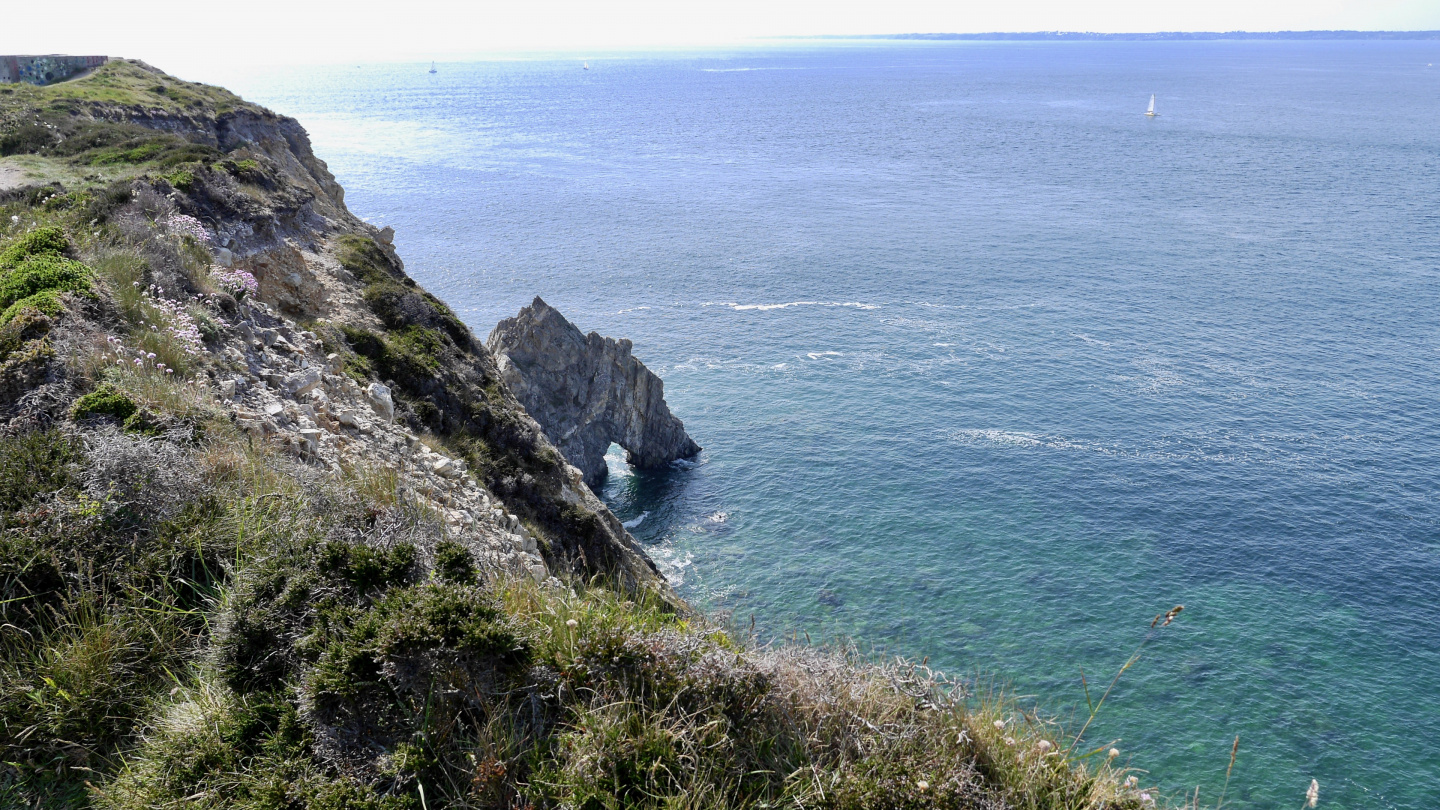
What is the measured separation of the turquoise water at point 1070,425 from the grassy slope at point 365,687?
29.3 m

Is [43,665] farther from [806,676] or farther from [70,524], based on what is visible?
[806,676]

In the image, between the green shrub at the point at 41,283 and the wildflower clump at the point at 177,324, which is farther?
the wildflower clump at the point at 177,324

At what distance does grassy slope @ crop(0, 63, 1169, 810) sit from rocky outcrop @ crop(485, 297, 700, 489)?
4737cm

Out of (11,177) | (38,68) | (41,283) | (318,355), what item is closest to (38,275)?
(41,283)

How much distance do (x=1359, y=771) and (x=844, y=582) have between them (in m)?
22.7

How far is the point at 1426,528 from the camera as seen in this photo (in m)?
48.2

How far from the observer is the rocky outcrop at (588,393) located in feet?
192

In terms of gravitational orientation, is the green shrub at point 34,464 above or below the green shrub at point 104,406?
below

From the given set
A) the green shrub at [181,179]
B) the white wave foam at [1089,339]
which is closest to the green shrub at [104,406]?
the green shrub at [181,179]

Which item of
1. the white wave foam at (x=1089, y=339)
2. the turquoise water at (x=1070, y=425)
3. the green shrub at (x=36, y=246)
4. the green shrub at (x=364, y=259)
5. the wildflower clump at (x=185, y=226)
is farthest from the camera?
the white wave foam at (x=1089, y=339)

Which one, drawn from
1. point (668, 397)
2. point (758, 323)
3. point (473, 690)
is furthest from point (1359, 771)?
point (758, 323)

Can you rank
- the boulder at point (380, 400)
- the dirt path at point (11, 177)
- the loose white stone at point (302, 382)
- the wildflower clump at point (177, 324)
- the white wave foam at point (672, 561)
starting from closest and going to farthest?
the wildflower clump at point (177, 324) < the loose white stone at point (302, 382) < the boulder at point (380, 400) < the dirt path at point (11, 177) < the white wave foam at point (672, 561)

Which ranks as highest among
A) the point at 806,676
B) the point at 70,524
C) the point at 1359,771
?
the point at 70,524

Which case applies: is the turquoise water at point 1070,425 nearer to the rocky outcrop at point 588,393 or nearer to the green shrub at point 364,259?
the rocky outcrop at point 588,393
